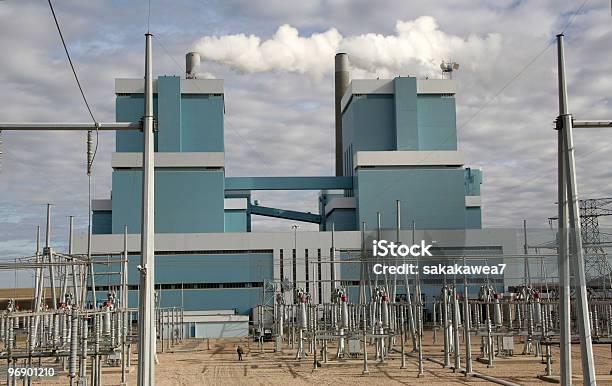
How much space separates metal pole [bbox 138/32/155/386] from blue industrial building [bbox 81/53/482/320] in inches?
2025

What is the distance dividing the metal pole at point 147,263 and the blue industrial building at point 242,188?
51.4 m

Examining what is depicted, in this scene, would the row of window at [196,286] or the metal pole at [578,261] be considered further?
the row of window at [196,286]

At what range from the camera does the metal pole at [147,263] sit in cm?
1605

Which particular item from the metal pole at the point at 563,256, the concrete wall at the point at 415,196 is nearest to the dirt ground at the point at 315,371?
the metal pole at the point at 563,256

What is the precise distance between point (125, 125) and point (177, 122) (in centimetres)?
5694

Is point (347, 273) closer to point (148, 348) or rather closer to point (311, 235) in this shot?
point (311, 235)

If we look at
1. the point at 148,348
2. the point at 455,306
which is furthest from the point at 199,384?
the point at 148,348

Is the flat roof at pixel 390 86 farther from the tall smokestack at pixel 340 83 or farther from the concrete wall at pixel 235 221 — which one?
the concrete wall at pixel 235 221

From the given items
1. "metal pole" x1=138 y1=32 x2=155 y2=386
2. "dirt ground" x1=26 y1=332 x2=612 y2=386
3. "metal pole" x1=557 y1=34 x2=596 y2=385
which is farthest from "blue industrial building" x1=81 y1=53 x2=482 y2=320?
"metal pole" x1=138 y1=32 x2=155 y2=386

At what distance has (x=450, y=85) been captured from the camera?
7644 centimetres

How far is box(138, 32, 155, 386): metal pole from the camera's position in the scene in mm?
16047

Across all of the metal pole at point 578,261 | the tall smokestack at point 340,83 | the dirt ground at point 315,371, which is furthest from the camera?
the tall smokestack at point 340,83

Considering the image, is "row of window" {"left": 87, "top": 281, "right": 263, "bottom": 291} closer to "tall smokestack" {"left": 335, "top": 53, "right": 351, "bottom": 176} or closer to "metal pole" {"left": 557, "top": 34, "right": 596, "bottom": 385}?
"tall smokestack" {"left": 335, "top": 53, "right": 351, "bottom": 176}

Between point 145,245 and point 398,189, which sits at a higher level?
point 398,189
